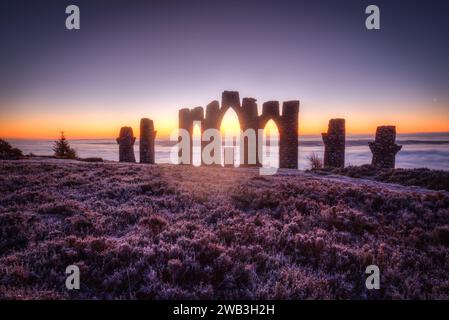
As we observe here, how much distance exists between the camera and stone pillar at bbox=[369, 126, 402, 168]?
28.2 meters

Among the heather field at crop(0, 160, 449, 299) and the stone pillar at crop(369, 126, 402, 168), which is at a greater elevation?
the stone pillar at crop(369, 126, 402, 168)

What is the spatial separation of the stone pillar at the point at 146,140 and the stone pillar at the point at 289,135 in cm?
1566

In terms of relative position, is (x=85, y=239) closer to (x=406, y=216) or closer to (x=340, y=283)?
(x=340, y=283)

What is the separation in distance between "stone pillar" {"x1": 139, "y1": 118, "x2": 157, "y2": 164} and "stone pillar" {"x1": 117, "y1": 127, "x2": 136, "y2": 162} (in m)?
2.00

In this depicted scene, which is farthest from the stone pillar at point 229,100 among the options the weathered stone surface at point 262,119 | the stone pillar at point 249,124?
the stone pillar at point 249,124

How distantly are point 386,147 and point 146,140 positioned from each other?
26551 millimetres

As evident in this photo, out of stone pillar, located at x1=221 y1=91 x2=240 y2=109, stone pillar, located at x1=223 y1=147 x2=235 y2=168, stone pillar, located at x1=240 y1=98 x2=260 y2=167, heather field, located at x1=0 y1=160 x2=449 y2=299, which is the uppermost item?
stone pillar, located at x1=221 y1=91 x2=240 y2=109

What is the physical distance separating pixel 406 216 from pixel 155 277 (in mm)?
8815

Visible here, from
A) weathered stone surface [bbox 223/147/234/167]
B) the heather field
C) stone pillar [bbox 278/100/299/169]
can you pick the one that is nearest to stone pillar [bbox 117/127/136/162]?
weathered stone surface [bbox 223/147/234/167]

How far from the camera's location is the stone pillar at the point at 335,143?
3062 centimetres

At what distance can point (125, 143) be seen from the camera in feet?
118

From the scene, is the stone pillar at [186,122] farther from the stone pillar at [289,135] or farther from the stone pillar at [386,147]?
the stone pillar at [386,147]

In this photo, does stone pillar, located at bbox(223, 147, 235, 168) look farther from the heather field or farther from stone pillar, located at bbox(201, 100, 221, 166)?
the heather field
